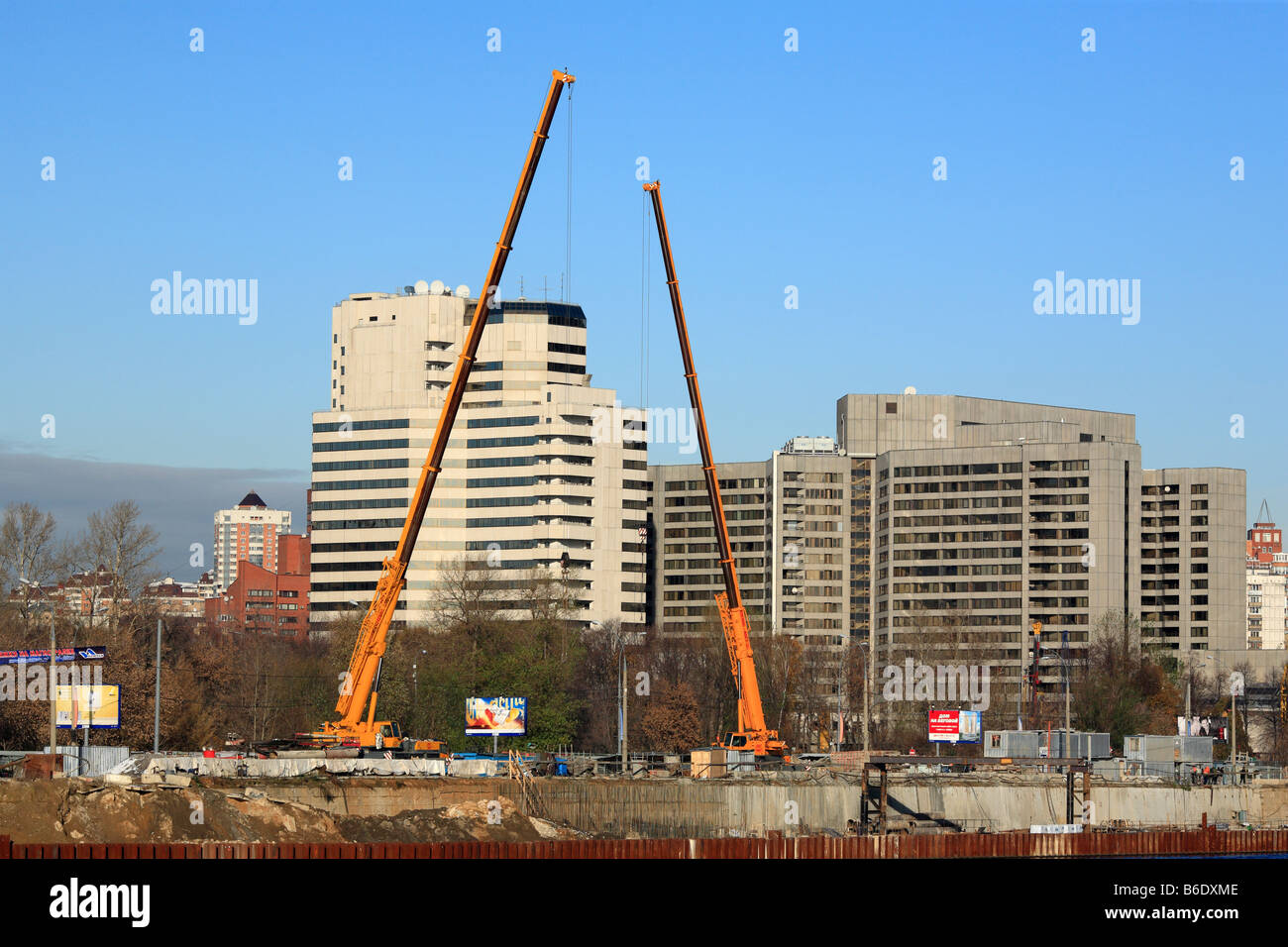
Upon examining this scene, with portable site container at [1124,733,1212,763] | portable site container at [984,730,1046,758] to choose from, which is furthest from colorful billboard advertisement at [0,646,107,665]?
portable site container at [1124,733,1212,763]

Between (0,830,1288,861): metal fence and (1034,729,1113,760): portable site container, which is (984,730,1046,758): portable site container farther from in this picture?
(0,830,1288,861): metal fence

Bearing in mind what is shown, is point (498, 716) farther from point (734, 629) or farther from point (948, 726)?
point (948, 726)

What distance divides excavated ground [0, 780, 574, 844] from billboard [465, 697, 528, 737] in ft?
76.5

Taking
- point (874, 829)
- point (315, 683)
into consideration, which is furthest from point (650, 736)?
point (874, 829)

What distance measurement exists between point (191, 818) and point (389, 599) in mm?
20252

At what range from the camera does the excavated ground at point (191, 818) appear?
54.4m

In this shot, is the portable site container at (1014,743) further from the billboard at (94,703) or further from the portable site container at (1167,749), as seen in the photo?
the billboard at (94,703)

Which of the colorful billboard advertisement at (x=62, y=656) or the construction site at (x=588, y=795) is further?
the colorful billboard advertisement at (x=62, y=656)

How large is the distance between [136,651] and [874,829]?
53.1m

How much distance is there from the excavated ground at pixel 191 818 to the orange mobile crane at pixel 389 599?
31.0ft

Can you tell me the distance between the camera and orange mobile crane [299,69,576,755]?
2990 inches

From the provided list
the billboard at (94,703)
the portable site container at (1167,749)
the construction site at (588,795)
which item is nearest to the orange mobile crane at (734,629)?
the construction site at (588,795)

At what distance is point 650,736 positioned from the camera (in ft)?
419
